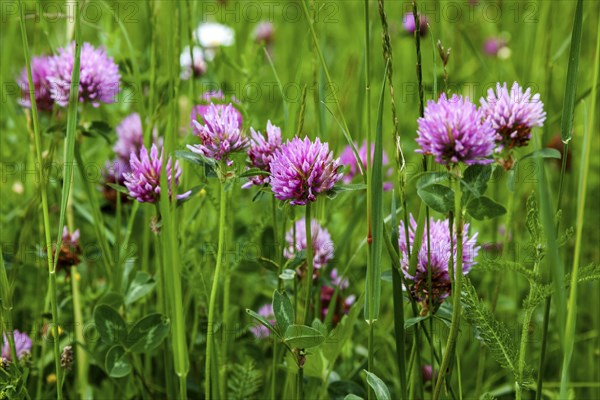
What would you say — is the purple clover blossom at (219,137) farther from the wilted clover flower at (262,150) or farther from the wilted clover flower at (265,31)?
the wilted clover flower at (265,31)

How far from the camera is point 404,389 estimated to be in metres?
0.88

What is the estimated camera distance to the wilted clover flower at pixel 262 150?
36.0 inches

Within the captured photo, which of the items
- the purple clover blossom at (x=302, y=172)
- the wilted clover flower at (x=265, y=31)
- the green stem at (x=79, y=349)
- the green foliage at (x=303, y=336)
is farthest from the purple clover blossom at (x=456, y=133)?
the wilted clover flower at (x=265, y=31)

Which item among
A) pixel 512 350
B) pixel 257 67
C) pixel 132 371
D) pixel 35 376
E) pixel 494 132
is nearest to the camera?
pixel 494 132

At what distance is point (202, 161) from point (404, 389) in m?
0.36

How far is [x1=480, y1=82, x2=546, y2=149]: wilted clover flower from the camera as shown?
79 cm

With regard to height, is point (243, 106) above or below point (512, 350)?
above

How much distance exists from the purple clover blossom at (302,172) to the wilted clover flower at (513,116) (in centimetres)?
18

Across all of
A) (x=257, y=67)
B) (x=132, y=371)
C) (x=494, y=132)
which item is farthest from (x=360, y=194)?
(x=494, y=132)

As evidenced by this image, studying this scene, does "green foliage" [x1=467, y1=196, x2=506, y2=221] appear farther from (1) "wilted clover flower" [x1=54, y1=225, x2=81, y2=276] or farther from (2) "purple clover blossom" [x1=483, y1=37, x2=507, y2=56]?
(2) "purple clover blossom" [x1=483, y1=37, x2=507, y2=56]

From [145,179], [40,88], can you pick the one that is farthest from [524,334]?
[40,88]

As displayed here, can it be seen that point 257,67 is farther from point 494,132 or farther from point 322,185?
point 494,132

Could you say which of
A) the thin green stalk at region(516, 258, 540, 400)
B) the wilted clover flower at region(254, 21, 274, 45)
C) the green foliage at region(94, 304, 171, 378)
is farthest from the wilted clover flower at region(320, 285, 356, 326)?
the wilted clover flower at region(254, 21, 274, 45)

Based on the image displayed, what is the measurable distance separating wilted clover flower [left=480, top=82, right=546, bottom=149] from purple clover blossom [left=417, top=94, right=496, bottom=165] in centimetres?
5
